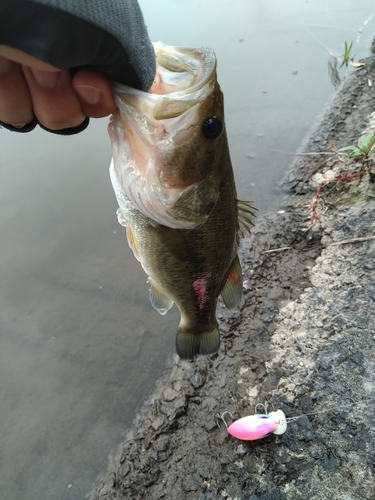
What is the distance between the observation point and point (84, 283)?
10.7 ft

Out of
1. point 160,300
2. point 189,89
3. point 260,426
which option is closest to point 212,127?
point 189,89

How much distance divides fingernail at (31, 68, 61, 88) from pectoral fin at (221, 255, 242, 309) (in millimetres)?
1015

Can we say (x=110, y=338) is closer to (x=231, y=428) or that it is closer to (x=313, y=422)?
(x=231, y=428)

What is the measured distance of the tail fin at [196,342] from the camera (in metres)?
1.83

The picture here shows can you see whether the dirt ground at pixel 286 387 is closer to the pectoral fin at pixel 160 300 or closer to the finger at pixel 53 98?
the pectoral fin at pixel 160 300

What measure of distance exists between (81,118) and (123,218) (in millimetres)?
483

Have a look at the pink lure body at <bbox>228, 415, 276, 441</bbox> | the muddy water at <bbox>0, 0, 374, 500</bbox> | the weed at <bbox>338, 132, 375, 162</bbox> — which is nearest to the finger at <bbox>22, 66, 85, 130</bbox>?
the pink lure body at <bbox>228, 415, 276, 441</bbox>

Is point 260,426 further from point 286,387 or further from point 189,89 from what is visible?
point 189,89

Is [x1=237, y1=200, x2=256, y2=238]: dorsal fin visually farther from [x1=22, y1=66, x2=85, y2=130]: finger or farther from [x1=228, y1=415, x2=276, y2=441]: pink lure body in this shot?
Result: [x1=228, y1=415, x2=276, y2=441]: pink lure body

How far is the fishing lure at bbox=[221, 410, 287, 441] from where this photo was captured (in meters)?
1.87

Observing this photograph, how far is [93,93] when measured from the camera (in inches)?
41.6

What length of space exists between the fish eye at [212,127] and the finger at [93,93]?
0.96 feet

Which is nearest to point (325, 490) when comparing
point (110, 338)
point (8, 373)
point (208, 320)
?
point (208, 320)

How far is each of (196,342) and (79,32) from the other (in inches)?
55.7
